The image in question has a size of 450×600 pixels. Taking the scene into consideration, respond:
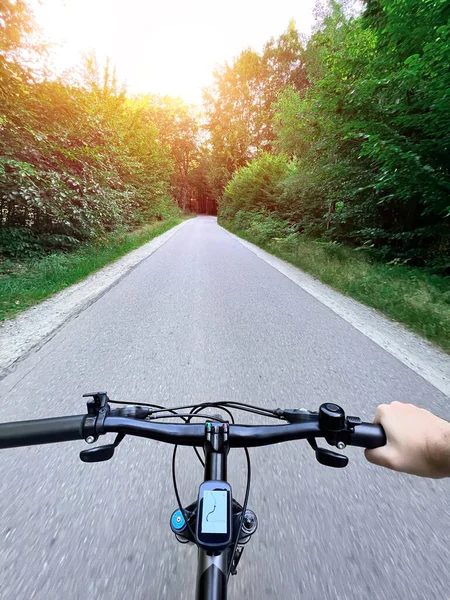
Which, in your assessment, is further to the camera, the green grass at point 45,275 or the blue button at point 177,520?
the green grass at point 45,275

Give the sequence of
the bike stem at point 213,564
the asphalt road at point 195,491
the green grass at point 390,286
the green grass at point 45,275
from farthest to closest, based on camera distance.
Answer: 1. the green grass at point 45,275
2. the green grass at point 390,286
3. the asphalt road at point 195,491
4. the bike stem at point 213,564

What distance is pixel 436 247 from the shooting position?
21.6 feet

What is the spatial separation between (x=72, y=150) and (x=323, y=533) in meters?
8.51

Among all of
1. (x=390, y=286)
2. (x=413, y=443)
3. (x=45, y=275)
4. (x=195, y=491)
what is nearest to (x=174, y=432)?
(x=413, y=443)

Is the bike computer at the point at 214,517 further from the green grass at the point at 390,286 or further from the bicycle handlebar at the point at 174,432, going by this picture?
the green grass at the point at 390,286

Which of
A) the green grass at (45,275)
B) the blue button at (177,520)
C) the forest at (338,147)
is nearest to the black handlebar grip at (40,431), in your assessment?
the blue button at (177,520)

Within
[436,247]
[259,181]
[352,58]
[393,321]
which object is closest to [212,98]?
[259,181]

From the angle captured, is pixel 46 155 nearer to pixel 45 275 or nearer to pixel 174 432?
pixel 45 275

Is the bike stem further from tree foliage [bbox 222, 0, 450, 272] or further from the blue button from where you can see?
tree foliage [bbox 222, 0, 450, 272]

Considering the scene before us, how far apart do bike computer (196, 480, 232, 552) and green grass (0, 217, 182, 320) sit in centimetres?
431

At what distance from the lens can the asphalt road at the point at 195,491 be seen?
46.5 inches

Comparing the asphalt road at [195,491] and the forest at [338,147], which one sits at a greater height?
the forest at [338,147]

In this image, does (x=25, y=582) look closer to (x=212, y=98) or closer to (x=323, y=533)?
A: (x=323, y=533)

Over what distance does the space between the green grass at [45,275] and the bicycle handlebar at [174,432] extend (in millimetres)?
3864
